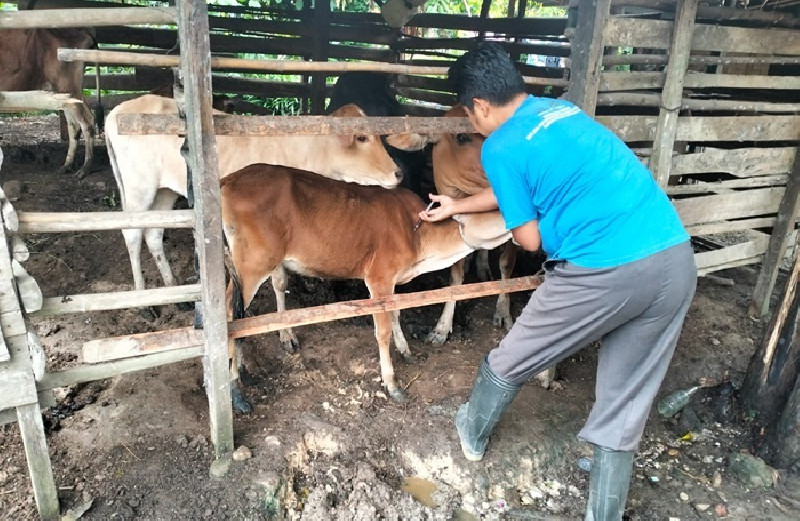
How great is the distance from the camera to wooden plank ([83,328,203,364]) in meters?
2.95

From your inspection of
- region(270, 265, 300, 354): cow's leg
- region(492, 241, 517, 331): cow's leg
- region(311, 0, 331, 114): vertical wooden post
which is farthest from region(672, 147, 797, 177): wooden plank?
region(311, 0, 331, 114): vertical wooden post

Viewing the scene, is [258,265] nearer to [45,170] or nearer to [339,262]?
[339,262]

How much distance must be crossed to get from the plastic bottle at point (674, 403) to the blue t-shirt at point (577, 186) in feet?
6.40

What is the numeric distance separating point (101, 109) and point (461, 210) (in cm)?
682

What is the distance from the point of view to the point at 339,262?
4.43 metres

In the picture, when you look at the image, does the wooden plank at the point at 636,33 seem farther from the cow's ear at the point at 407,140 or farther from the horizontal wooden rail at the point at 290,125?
the cow's ear at the point at 407,140

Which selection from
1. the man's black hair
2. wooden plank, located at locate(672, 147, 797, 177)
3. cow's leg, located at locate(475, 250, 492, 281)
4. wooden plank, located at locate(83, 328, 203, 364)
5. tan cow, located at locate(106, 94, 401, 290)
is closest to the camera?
the man's black hair

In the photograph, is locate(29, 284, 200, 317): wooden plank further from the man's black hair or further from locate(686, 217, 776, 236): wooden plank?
locate(686, 217, 776, 236): wooden plank

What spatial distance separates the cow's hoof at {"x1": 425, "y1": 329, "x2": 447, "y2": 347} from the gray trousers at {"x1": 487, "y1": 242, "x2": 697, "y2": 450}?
193 cm

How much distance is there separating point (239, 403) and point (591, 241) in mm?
2423

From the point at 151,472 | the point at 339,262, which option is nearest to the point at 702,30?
the point at 339,262

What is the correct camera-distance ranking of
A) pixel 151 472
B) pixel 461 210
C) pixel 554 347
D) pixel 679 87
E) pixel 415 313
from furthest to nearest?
pixel 415 313
pixel 679 87
pixel 461 210
pixel 151 472
pixel 554 347

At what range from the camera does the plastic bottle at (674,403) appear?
169 inches

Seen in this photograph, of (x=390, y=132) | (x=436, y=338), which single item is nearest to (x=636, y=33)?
(x=390, y=132)
